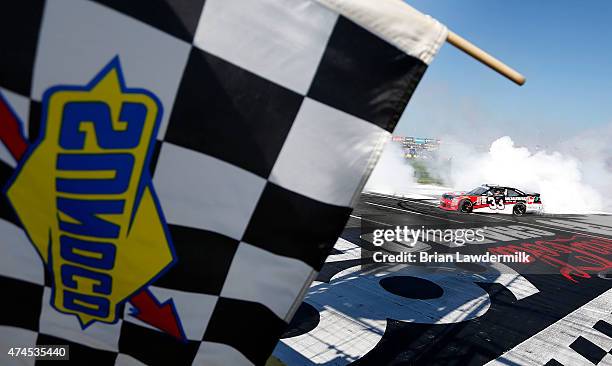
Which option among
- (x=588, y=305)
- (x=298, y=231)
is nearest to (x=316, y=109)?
(x=298, y=231)

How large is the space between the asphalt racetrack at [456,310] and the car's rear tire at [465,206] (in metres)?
4.17

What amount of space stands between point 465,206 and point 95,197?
53.5 feet

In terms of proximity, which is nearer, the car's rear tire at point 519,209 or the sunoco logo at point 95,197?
the sunoco logo at point 95,197

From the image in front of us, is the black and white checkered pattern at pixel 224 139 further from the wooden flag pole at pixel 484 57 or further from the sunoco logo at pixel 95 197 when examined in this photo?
the wooden flag pole at pixel 484 57

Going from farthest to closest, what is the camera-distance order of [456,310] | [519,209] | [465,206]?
[519,209] < [465,206] < [456,310]

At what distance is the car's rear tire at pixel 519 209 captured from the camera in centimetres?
1627

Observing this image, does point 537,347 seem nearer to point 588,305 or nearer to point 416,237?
point 588,305

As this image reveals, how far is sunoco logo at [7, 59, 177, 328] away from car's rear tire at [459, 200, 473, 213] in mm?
15896

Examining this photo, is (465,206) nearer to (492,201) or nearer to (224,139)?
(492,201)

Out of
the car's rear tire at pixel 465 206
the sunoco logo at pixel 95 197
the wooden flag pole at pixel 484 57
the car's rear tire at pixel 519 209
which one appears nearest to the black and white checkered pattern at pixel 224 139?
the sunoco logo at pixel 95 197

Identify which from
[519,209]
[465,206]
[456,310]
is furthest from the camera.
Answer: [519,209]

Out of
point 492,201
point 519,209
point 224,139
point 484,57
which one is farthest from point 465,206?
point 224,139

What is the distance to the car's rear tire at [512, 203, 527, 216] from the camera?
16.3 m

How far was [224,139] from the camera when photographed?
1.56 metres
